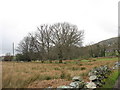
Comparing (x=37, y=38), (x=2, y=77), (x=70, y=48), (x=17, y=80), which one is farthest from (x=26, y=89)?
(x=37, y=38)

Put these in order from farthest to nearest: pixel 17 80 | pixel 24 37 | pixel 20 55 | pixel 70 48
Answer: pixel 24 37 → pixel 20 55 → pixel 70 48 → pixel 17 80

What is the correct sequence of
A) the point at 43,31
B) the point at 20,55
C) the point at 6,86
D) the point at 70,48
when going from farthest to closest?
the point at 20,55
the point at 43,31
the point at 70,48
the point at 6,86

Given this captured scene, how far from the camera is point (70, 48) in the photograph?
107ft

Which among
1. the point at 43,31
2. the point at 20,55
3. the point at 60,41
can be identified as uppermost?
the point at 43,31

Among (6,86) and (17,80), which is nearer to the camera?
(6,86)

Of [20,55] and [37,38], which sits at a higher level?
[37,38]

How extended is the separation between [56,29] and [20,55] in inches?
779

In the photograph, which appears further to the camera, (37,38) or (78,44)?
(37,38)

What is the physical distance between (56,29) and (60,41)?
4857mm

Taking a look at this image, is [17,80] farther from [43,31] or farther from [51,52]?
[43,31]

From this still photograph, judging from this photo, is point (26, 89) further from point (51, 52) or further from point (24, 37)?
point (24, 37)

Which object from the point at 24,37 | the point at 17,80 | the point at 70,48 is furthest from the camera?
the point at 24,37

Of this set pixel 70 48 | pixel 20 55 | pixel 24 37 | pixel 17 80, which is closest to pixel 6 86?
pixel 17 80

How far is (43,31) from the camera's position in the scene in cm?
3953
